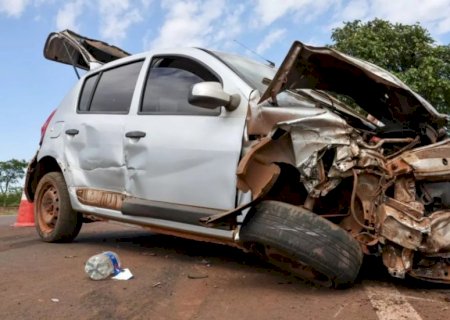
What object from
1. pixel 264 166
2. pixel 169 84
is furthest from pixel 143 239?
pixel 264 166

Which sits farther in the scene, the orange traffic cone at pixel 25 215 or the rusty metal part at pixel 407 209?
the orange traffic cone at pixel 25 215

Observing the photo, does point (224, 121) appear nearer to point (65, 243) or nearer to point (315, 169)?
point (315, 169)

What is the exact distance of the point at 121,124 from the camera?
463 centimetres

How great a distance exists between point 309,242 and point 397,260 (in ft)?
1.83

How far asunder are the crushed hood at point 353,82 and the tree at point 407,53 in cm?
1118

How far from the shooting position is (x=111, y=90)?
510 centimetres

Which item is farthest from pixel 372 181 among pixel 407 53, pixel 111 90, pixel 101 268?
pixel 407 53

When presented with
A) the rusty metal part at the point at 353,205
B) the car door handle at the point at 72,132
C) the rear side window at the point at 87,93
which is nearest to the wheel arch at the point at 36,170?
the car door handle at the point at 72,132

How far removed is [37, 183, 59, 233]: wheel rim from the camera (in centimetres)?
534

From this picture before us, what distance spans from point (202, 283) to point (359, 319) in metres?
1.23

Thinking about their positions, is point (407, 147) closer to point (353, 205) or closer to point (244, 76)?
point (353, 205)

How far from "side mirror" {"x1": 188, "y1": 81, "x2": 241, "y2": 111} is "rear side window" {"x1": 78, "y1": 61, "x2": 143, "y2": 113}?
48.9 inches

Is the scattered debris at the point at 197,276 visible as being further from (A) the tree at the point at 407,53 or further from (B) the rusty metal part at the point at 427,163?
(A) the tree at the point at 407,53

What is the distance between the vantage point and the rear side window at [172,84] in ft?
13.9
